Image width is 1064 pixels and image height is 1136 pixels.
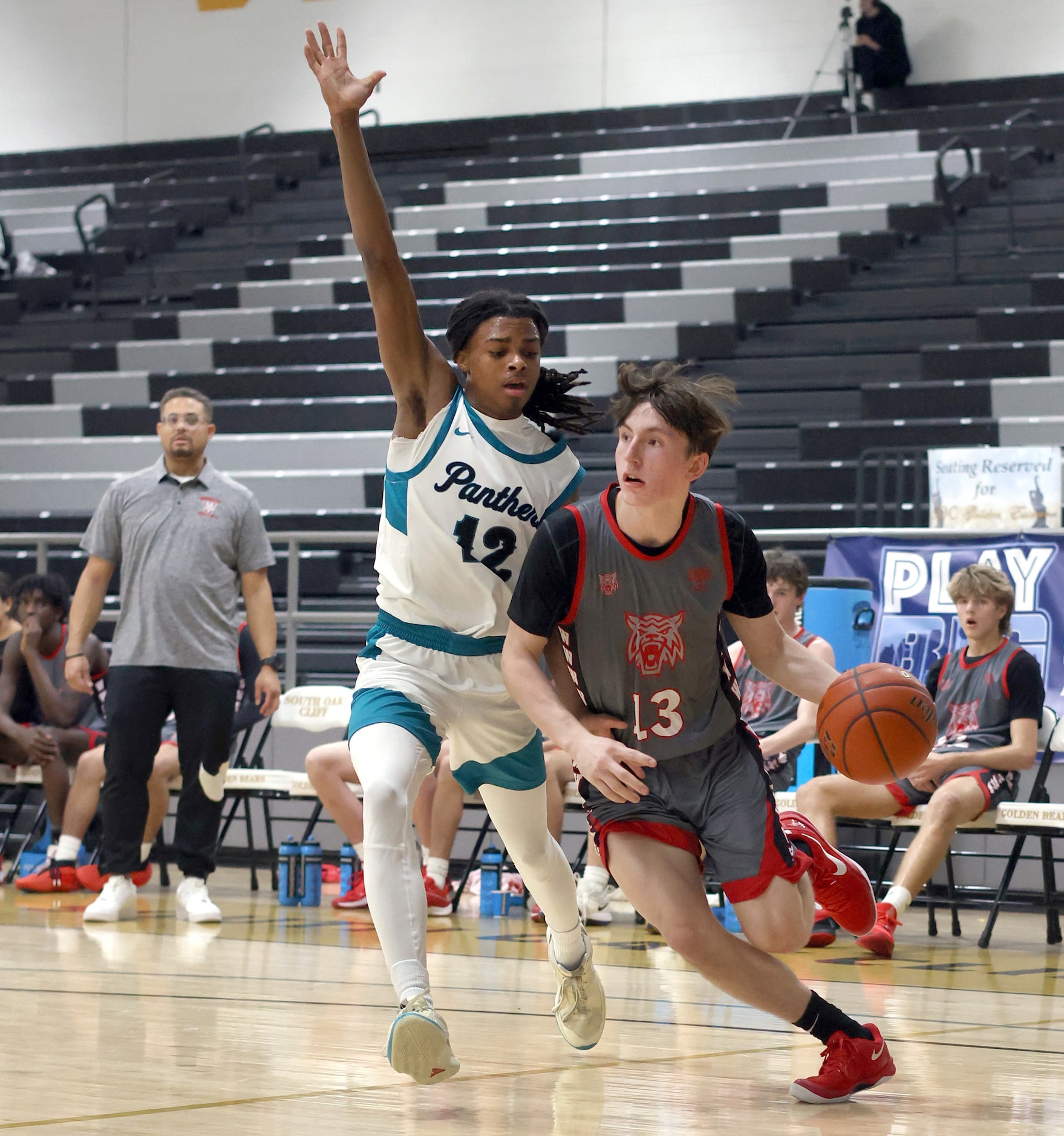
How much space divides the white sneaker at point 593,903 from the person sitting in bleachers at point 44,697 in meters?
2.61

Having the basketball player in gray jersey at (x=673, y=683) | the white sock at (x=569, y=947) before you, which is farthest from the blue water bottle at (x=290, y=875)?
the basketball player in gray jersey at (x=673, y=683)

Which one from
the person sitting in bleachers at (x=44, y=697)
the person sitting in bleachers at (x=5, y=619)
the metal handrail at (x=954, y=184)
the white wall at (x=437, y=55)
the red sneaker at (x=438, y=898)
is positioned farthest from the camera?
the white wall at (x=437, y=55)

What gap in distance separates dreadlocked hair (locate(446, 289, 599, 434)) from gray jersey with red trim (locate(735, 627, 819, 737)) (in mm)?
2907

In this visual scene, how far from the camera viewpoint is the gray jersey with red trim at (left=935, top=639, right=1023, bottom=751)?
614 cm

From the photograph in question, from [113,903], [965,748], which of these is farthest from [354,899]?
[965,748]

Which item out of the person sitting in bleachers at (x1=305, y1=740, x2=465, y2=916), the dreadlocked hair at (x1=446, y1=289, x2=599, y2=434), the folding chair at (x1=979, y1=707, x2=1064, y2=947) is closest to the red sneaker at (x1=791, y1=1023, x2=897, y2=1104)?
the dreadlocked hair at (x1=446, y1=289, x2=599, y2=434)

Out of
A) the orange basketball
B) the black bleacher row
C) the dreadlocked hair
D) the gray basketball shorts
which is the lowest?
the gray basketball shorts

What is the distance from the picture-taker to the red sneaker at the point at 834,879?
331 centimetres

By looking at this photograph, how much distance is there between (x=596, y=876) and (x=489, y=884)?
22.4 inches

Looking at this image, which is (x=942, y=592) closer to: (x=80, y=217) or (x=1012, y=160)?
(x=1012, y=160)

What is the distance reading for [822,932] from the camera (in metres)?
5.76

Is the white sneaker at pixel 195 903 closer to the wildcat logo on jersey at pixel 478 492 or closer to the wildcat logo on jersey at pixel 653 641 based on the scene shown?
the wildcat logo on jersey at pixel 478 492

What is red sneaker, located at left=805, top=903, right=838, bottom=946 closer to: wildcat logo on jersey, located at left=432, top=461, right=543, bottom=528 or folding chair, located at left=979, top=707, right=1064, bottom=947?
folding chair, located at left=979, top=707, right=1064, bottom=947

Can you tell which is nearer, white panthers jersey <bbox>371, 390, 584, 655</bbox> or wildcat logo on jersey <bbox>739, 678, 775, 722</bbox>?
white panthers jersey <bbox>371, 390, 584, 655</bbox>
